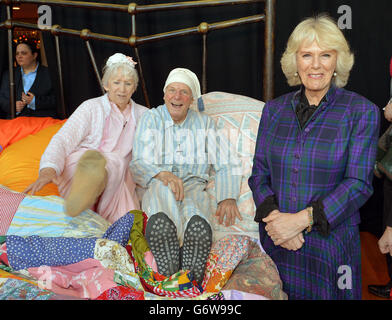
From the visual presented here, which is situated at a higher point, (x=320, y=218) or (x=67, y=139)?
(x=67, y=139)

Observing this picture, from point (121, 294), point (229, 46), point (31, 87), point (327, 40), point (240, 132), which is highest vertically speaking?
point (229, 46)

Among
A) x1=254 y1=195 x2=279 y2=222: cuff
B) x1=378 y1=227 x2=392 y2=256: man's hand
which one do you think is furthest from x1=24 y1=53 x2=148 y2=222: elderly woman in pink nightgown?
x1=378 y1=227 x2=392 y2=256: man's hand

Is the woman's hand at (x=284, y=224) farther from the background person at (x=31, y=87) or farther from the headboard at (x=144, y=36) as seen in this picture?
the background person at (x=31, y=87)

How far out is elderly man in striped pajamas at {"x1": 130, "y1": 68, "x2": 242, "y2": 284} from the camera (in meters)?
1.91

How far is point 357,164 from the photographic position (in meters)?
1.46

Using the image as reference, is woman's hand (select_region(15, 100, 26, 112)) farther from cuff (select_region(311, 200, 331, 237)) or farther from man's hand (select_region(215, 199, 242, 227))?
cuff (select_region(311, 200, 331, 237))

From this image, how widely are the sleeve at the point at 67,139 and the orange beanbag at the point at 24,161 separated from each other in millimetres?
245

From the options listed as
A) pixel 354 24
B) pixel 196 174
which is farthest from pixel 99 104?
pixel 354 24

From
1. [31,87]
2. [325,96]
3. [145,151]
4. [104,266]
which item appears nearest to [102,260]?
[104,266]

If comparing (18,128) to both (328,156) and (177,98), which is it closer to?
(177,98)

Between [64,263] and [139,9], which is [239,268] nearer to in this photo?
[64,263]

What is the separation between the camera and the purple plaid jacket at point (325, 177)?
1.46m

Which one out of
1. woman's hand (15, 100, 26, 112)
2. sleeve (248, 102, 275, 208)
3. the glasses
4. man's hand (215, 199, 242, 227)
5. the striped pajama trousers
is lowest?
man's hand (215, 199, 242, 227)

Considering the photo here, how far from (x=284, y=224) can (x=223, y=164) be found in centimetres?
62
